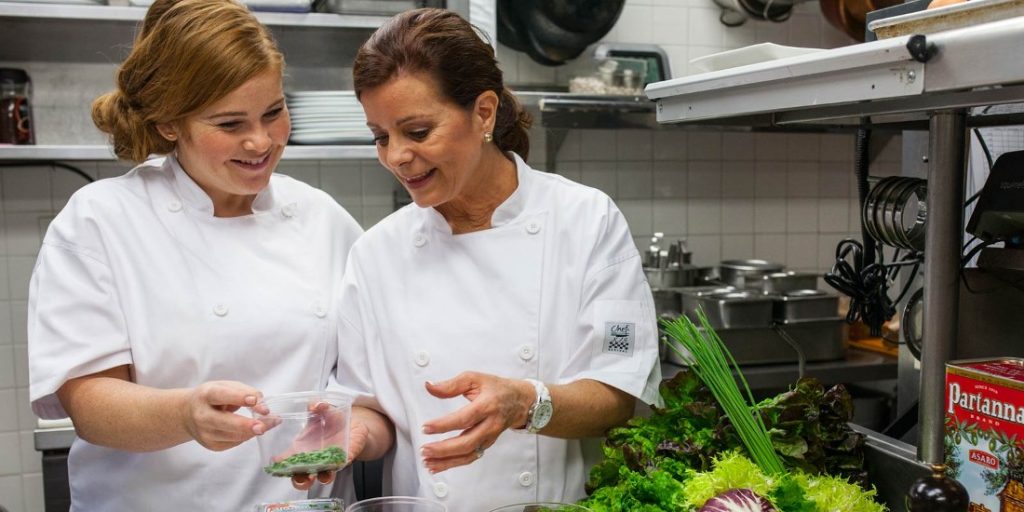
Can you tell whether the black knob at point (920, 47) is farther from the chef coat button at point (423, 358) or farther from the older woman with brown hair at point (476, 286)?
the chef coat button at point (423, 358)

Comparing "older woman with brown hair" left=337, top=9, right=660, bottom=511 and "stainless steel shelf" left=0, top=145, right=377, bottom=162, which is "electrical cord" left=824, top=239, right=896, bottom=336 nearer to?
"older woman with brown hair" left=337, top=9, right=660, bottom=511

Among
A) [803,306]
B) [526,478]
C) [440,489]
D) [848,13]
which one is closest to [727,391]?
[526,478]

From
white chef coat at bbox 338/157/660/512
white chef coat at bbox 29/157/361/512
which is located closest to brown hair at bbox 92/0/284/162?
white chef coat at bbox 29/157/361/512

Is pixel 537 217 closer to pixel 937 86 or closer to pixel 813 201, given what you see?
pixel 937 86

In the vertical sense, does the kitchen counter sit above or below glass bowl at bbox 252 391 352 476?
below

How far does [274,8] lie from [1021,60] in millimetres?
2380

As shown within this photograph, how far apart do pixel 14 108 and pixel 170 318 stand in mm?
1622

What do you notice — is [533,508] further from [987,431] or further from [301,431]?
[987,431]

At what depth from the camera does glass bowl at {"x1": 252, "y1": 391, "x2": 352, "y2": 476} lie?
4.08 ft

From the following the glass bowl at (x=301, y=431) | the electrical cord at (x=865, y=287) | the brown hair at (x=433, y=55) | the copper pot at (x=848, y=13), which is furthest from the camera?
the copper pot at (x=848, y=13)

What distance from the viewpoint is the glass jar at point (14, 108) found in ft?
9.51

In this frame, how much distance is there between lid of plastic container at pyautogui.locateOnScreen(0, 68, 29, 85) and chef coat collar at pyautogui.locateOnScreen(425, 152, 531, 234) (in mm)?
1875

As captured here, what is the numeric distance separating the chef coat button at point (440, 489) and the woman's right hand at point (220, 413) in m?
0.41

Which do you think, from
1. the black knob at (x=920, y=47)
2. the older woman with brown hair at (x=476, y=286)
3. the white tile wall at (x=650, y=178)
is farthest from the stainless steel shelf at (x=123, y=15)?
the black knob at (x=920, y=47)
